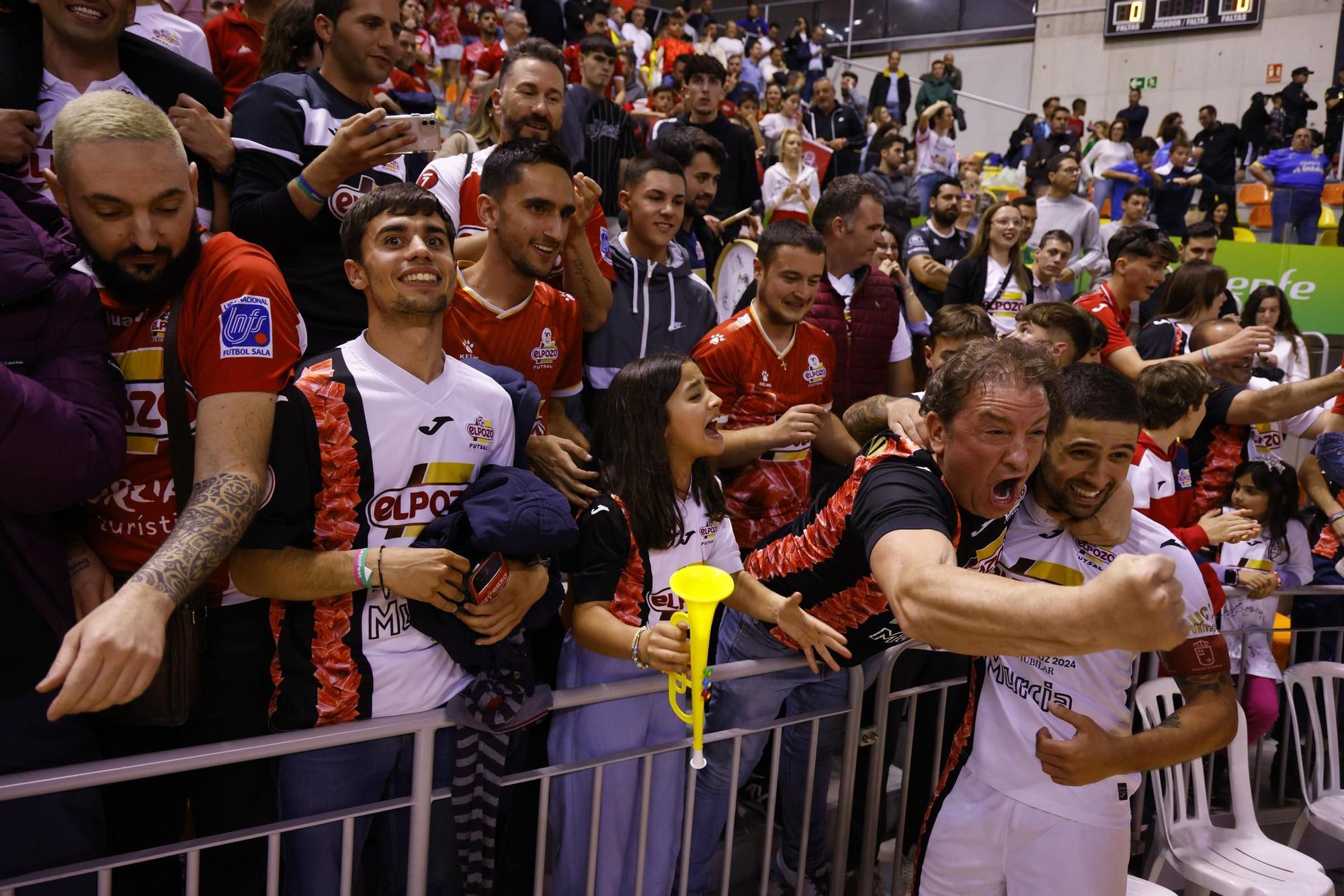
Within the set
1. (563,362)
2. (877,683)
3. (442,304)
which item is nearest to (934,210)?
(563,362)

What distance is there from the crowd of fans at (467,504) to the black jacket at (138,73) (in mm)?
10

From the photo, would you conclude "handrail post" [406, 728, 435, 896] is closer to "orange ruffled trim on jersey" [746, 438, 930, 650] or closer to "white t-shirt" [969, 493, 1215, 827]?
"orange ruffled trim on jersey" [746, 438, 930, 650]

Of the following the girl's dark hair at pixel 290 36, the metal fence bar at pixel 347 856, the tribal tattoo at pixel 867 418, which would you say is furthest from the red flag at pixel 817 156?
the metal fence bar at pixel 347 856

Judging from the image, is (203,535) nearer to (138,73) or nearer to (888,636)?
(138,73)

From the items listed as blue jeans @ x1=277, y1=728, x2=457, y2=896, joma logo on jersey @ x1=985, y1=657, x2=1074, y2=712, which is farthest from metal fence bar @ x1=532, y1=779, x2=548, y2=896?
joma logo on jersey @ x1=985, y1=657, x2=1074, y2=712

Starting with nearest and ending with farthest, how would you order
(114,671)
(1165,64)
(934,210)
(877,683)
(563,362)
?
(114,671) < (877,683) < (563,362) < (934,210) < (1165,64)

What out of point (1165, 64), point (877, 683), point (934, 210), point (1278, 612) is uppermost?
point (1165, 64)

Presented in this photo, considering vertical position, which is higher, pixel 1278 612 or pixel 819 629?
pixel 819 629

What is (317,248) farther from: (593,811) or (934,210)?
(934,210)

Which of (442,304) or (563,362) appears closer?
(442,304)

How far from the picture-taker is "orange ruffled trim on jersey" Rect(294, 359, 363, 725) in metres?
2.20

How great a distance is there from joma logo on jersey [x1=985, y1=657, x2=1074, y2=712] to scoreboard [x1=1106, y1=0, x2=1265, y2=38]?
68.2 ft

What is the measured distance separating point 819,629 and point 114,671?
1632 mm

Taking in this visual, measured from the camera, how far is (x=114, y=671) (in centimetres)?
162
